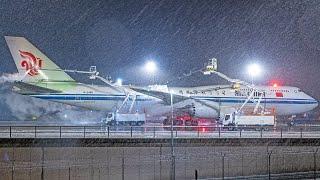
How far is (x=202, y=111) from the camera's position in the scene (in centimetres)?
7488

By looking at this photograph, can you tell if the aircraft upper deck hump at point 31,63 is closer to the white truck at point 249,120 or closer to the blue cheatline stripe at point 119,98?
the blue cheatline stripe at point 119,98

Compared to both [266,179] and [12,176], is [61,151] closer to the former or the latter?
[12,176]

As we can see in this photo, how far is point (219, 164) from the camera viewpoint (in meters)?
42.5

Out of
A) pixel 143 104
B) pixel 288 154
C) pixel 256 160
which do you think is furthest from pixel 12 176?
pixel 143 104

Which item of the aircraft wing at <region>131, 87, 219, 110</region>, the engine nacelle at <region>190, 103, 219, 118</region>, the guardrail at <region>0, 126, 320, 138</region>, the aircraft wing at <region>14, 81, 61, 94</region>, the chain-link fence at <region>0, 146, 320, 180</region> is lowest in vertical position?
the chain-link fence at <region>0, 146, 320, 180</region>

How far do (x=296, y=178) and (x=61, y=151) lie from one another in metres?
16.5

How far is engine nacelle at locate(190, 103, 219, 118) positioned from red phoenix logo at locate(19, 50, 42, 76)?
64.4 feet

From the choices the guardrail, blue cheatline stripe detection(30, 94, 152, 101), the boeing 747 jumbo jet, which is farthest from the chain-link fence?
blue cheatline stripe detection(30, 94, 152, 101)

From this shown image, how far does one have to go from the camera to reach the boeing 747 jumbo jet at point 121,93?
226 feet

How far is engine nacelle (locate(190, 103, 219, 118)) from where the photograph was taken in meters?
74.1

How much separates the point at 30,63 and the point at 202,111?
72.5ft

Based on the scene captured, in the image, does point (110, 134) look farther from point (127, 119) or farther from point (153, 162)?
point (127, 119)

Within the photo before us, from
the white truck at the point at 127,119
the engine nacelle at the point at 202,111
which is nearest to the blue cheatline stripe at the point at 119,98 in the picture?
the engine nacelle at the point at 202,111

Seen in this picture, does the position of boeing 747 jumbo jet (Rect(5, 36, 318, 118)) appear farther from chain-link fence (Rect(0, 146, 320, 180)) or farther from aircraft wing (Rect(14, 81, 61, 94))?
chain-link fence (Rect(0, 146, 320, 180))
